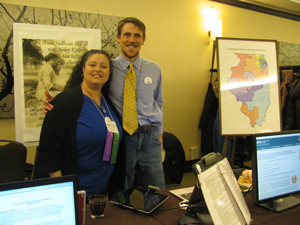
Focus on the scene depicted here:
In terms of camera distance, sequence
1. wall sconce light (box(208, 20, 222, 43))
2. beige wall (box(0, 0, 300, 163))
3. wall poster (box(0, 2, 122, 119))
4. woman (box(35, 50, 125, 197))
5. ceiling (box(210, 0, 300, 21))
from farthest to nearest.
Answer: ceiling (box(210, 0, 300, 21)), wall sconce light (box(208, 20, 222, 43)), beige wall (box(0, 0, 300, 163)), wall poster (box(0, 2, 122, 119)), woman (box(35, 50, 125, 197))

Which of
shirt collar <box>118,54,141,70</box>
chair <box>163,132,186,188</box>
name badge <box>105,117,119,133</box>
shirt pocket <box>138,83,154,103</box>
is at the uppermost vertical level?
shirt collar <box>118,54,141,70</box>

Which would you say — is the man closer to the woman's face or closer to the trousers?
the trousers

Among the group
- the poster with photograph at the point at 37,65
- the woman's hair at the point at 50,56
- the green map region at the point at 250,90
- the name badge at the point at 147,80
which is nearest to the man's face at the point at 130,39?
the name badge at the point at 147,80

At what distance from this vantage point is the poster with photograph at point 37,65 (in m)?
1.95

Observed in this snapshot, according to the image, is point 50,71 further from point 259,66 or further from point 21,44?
point 259,66

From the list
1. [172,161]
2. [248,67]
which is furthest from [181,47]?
[172,161]

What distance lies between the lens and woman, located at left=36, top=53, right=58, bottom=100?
202cm

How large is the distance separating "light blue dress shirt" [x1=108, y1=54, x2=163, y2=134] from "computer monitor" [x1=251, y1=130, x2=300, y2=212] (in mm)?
892

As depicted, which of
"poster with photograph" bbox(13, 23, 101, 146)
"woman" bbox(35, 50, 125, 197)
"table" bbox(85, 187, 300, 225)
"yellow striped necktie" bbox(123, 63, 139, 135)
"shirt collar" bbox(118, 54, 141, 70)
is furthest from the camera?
"poster with photograph" bbox(13, 23, 101, 146)

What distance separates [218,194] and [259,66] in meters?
2.00

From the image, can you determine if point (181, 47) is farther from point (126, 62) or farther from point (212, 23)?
point (126, 62)

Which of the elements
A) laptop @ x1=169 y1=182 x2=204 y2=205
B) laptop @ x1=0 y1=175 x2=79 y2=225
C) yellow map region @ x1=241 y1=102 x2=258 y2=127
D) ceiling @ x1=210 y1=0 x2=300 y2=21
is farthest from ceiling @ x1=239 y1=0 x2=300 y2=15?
laptop @ x1=0 y1=175 x2=79 y2=225

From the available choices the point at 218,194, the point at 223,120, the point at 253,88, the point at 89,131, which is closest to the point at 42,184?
the point at 218,194

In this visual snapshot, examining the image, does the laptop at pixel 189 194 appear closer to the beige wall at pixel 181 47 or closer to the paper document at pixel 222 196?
the paper document at pixel 222 196
